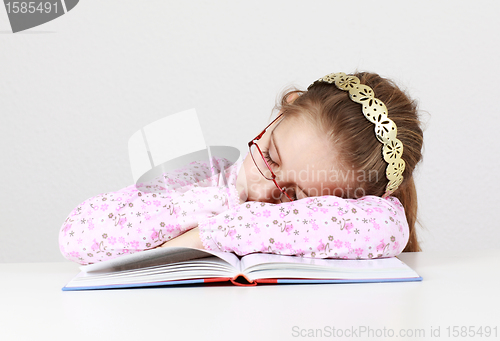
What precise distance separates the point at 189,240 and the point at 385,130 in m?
0.45

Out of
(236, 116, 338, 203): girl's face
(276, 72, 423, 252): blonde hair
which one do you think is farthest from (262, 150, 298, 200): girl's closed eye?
(276, 72, 423, 252): blonde hair

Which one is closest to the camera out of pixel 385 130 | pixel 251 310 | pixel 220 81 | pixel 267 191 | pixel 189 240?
pixel 251 310

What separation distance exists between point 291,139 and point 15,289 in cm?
61

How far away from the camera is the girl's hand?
0.90 metres

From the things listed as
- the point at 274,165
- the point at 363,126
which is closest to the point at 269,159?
the point at 274,165

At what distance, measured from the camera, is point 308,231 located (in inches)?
33.5

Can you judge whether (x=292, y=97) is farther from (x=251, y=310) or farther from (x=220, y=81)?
(x=220, y=81)

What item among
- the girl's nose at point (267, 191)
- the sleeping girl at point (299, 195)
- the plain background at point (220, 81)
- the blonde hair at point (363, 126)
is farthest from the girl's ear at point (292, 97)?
the plain background at point (220, 81)

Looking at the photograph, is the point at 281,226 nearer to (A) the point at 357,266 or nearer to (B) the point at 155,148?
(A) the point at 357,266

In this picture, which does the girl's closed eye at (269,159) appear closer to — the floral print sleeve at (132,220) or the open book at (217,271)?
the floral print sleeve at (132,220)

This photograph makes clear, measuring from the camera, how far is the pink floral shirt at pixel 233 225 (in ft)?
2.80

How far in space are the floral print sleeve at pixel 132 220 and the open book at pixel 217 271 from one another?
94 millimetres

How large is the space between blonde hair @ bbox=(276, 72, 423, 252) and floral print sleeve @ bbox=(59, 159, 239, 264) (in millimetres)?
255

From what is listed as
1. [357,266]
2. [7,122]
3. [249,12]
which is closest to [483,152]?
[249,12]
